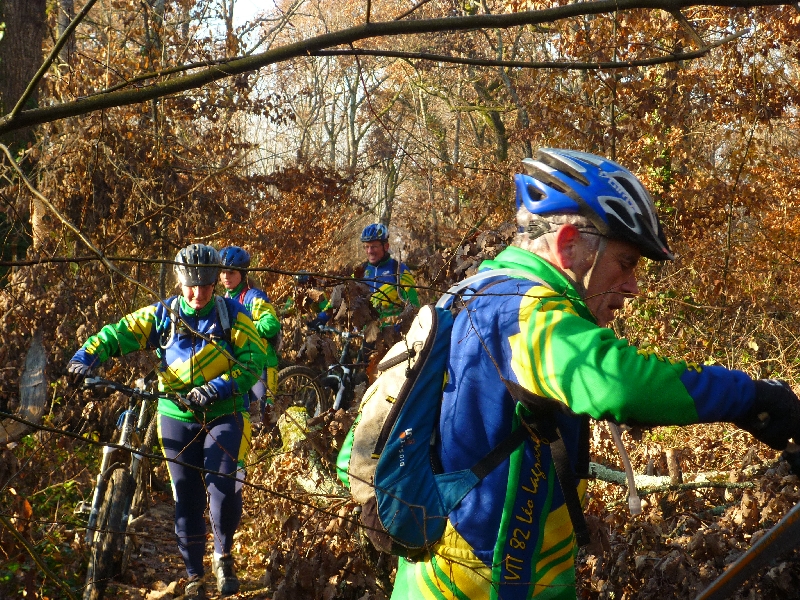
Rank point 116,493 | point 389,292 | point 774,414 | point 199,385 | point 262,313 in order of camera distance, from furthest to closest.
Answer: point 262,313 < point 389,292 < point 116,493 < point 199,385 < point 774,414

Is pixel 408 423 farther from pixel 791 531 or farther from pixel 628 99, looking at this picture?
pixel 628 99

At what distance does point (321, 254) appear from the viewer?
1692 cm

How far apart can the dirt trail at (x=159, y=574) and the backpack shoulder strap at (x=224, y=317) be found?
130 cm

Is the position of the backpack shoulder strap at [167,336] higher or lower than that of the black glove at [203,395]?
higher

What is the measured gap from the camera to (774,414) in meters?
1.92

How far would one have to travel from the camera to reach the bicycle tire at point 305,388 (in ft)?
34.2

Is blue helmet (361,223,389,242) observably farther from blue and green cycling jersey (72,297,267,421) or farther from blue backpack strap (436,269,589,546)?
blue backpack strap (436,269,589,546)

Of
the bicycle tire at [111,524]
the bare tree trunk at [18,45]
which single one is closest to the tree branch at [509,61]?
the bicycle tire at [111,524]

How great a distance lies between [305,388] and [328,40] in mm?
8580

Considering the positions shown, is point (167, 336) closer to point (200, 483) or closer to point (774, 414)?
point (200, 483)

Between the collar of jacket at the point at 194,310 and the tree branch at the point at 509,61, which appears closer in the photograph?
the tree branch at the point at 509,61

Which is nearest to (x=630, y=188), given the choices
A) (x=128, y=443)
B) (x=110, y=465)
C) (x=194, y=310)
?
(x=194, y=310)

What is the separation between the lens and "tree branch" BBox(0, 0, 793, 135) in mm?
2209

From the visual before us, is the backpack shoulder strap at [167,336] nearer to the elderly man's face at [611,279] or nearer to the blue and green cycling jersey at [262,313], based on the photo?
the blue and green cycling jersey at [262,313]
